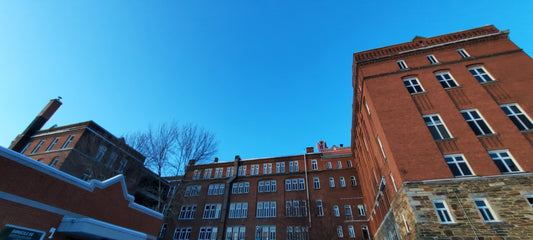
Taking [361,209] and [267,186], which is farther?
[267,186]

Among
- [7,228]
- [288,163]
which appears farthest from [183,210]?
[7,228]

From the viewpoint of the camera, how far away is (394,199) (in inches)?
607

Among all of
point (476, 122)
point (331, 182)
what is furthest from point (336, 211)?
point (476, 122)

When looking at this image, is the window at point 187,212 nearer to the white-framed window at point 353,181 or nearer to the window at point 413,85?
the white-framed window at point 353,181

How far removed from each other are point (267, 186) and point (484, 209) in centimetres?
2596

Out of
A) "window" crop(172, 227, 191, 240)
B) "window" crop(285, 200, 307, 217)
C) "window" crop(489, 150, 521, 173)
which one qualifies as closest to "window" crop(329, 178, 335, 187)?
"window" crop(285, 200, 307, 217)

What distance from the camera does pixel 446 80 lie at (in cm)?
1767

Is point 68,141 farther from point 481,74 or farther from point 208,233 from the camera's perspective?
point 481,74

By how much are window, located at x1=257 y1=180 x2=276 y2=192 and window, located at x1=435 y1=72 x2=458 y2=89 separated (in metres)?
25.0

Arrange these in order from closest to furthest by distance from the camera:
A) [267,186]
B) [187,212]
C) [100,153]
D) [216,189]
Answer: [100,153] < [267,186] < [187,212] < [216,189]

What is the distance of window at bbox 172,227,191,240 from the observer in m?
31.7

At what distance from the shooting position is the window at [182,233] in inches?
1246

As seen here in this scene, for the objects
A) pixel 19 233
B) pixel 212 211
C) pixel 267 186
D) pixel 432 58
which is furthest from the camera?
pixel 267 186

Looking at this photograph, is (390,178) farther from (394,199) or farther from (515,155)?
(515,155)
